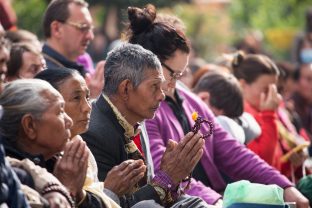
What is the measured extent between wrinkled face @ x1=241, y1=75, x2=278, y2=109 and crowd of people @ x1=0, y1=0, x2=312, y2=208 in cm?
1

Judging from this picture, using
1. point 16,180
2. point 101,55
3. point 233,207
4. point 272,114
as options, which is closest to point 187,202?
point 233,207

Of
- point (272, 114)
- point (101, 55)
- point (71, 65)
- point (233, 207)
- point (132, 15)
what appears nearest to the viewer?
point (233, 207)

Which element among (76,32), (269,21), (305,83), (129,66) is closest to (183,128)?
(129,66)

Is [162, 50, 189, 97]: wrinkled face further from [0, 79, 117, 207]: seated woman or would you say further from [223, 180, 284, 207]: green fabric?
[0, 79, 117, 207]: seated woman

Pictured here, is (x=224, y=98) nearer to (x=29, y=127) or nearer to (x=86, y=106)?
(x=86, y=106)

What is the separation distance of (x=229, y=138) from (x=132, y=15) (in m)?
1.21

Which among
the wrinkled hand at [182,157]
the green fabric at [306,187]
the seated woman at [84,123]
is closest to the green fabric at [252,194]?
the wrinkled hand at [182,157]

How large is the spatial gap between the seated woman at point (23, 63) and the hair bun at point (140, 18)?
81 cm

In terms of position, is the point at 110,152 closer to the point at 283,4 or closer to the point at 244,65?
the point at 244,65

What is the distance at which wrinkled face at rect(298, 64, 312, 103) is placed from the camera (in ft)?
39.5

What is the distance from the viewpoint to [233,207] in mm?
5320

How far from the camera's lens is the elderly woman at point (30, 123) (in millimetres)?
4676

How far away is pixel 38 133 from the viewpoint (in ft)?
15.4

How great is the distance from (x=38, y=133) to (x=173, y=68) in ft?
6.12
